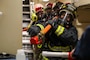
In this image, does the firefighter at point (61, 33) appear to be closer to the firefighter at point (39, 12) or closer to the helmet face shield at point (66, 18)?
the helmet face shield at point (66, 18)

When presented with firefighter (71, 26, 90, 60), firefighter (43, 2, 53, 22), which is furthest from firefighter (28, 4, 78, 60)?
firefighter (71, 26, 90, 60)

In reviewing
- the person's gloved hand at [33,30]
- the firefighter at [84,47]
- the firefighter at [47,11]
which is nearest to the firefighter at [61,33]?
the person's gloved hand at [33,30]

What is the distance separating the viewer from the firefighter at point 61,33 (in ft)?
4.28

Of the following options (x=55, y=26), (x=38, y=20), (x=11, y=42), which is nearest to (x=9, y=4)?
(x=11, y=42)

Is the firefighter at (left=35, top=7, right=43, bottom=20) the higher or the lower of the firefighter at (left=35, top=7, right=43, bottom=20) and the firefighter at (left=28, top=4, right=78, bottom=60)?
the higher

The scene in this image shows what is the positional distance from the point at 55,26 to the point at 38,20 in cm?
36

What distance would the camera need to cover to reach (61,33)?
1.29 metres

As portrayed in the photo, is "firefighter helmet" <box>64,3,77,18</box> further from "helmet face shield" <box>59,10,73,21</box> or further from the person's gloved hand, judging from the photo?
the person's gloved hand

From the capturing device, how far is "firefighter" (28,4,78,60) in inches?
51.4

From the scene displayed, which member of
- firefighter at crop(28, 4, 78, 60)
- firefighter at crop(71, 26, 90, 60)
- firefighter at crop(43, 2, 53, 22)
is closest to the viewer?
firefighter at crop(71, 26, 90, 60)

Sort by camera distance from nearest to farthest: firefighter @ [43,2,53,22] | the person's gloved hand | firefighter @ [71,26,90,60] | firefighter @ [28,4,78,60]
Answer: firefighter @ [71,26,90,60] < firefighter @ [28,4,78,60] < the person's gloved hand < firefighter @ [43,2,53,22]

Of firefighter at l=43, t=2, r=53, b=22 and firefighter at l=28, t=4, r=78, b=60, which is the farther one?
firefighter at l=43, t=2, r=53, b=22

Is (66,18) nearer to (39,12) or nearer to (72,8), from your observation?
(72,8)

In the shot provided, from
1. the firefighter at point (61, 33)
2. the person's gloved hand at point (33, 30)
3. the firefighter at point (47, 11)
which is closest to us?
the firefighter at point (61, 33)
